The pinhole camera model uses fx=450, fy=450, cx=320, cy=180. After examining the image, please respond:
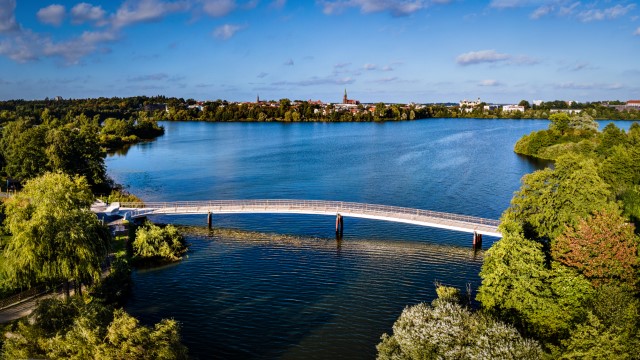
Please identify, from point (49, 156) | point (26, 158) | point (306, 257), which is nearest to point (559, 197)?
point (306, 257)

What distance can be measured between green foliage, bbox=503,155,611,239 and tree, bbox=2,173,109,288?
25.8 m

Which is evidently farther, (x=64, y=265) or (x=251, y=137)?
(x=251, y=137)

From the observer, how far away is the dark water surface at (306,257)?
2625 cm

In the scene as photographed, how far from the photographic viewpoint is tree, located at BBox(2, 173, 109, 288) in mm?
25250

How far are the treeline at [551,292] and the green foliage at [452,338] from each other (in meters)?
0.04

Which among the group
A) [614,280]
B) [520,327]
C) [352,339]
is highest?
[614,280]

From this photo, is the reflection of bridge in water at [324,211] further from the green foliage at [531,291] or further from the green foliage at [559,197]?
the green foliage at [531,291]

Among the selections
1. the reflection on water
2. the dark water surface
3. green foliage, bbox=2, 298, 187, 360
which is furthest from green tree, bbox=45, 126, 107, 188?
green foliage, bbox=2, 298, 187, 360

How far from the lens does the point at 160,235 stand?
37062 mm

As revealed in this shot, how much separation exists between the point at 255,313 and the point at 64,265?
11362mm

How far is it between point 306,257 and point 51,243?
1875 centimetres

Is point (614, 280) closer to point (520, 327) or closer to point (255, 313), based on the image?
point (520, 327)

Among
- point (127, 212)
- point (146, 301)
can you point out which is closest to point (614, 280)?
point (146, 301)

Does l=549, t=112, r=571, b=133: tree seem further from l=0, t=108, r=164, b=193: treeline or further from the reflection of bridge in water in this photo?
l=0, t=108, r=164, b=193: treeline
